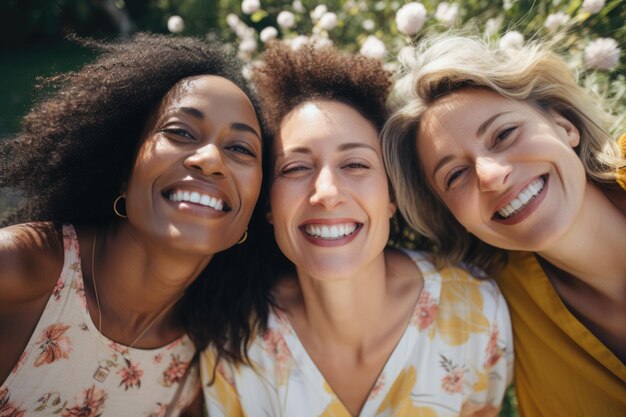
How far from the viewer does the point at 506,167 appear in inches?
77.5

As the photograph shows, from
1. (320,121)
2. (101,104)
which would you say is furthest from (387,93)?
(101,104)

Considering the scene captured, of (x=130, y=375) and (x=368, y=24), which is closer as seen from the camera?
(x=130, y=375)

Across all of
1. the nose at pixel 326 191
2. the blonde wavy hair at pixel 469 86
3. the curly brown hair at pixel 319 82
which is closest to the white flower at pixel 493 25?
the blonde wavy hair at pixel 469 86

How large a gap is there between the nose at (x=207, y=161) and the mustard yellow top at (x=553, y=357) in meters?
1.65

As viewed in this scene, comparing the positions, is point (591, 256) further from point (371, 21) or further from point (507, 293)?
point (371, 21)

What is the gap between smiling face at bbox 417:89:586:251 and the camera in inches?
77.8

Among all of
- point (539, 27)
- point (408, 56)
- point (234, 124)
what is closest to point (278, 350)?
point (234, 124)

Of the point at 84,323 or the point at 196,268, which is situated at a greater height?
the point at 196,268

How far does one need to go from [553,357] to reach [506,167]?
1.04 meters

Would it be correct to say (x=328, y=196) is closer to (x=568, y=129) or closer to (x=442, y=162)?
(x=442, y=162)

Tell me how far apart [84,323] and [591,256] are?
92.4 inches

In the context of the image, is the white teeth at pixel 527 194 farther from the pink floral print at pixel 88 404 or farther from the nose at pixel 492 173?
the pink floral print at pixel 88 404

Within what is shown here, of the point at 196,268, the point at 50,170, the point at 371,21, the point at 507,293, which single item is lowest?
the point at 507,293

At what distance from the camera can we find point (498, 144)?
6.73 feet
